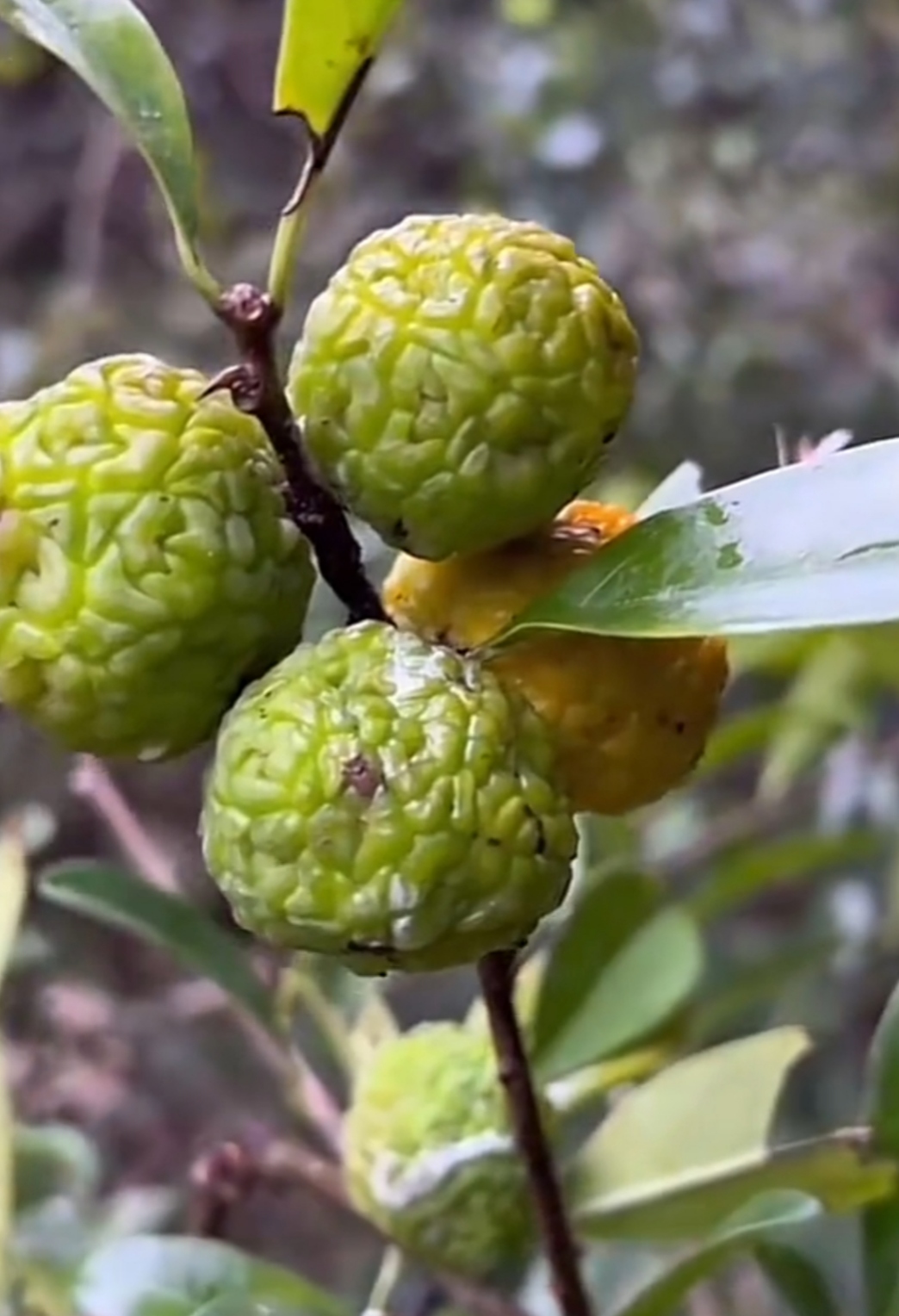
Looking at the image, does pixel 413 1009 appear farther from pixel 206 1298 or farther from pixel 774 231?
pixel 206 1298

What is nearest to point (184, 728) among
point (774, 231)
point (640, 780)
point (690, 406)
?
point (640, 780)

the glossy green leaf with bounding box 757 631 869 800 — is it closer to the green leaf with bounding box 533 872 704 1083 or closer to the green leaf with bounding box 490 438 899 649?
the green leaf with bounding box 533 872 704 1083

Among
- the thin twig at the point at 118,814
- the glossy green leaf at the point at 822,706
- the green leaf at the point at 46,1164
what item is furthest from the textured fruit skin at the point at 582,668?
the glossy green leaf at the point at 822,706

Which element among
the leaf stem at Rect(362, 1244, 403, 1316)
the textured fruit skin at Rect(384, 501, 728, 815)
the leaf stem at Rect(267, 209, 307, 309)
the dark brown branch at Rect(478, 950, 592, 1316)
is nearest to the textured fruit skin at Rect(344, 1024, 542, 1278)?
the leaf stem at Rect(362, 1244, 403, 1316)

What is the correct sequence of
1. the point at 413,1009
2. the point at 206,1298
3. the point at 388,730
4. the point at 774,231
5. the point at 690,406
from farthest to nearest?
1. the point at 774,231
2. the point at 690,406
3. the point at 413,1009
4. the point at 206,1298
5. the point at 388,730

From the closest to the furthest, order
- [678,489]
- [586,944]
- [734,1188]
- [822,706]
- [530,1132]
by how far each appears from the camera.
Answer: [530,1132] → [678,489] → [734,1188] → [586,944] → [822,706]

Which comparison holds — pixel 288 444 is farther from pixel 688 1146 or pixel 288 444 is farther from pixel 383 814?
pixel 688 1146

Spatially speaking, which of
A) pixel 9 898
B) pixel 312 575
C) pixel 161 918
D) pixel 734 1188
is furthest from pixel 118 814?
pixel 312 575

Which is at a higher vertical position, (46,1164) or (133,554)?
(133,554)
